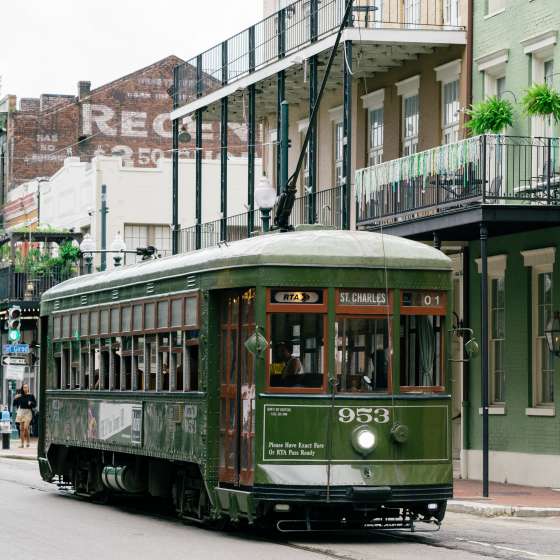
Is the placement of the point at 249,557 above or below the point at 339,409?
below

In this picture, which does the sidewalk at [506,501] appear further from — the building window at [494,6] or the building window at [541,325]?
the building window at [494,6]

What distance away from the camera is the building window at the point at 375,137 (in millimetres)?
32594

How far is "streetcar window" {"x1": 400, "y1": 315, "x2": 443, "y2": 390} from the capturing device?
16.8m

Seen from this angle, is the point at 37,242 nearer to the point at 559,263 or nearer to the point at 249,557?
the point at 559,263

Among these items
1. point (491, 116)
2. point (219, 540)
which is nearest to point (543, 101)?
point (491, 116)

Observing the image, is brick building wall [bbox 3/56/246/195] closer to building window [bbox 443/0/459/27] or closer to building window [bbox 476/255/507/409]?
building window [bbox 443/0/459/27]

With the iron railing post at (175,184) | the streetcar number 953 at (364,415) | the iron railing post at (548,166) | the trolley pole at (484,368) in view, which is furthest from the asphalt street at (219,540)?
the iron railing post at (175,184)

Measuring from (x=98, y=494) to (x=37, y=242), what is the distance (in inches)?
1330

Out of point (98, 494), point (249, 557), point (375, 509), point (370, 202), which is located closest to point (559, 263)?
point (370, 202)

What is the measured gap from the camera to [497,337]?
28141 millimetres

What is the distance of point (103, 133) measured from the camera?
224 ft

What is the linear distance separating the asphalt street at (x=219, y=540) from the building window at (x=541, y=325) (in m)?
5.89

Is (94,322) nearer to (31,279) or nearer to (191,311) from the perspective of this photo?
(191,311)

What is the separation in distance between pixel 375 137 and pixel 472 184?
7.90m
